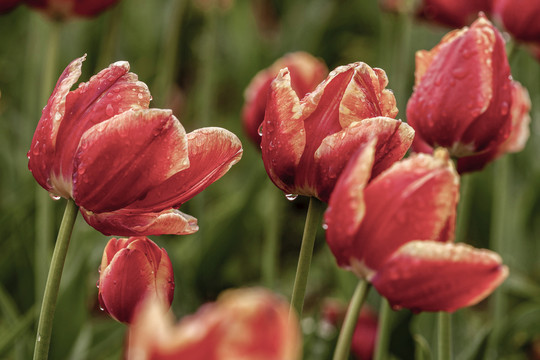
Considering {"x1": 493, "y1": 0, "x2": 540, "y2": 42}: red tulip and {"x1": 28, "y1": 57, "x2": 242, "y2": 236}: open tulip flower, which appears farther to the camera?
{"x1": 493, "y1": 0, "x2": 540, "y2": 42}: red tulip

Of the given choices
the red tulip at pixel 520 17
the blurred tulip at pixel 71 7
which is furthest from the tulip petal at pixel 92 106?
the blurred tulip at pixel 71 7

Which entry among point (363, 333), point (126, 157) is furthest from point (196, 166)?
point (363, 333)

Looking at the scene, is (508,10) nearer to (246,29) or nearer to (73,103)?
(73,103)

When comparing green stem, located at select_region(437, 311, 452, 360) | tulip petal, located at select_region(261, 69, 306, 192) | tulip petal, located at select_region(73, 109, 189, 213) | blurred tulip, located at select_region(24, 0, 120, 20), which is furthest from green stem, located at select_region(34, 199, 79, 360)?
blurred tulip, located at select_region(24, 0, 120, 20)

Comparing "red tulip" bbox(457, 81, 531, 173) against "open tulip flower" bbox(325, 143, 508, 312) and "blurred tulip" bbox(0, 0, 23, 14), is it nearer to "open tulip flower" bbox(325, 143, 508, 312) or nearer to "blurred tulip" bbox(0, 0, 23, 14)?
"open tulip flower" bbox(325, 143, 508, 312)

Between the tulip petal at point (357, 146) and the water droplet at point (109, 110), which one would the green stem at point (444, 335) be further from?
the water droplet at point (109, 110)

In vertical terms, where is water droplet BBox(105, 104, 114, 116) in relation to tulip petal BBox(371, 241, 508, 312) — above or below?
above

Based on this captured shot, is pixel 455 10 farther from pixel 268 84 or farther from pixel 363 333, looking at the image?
→ pixel 363 333
